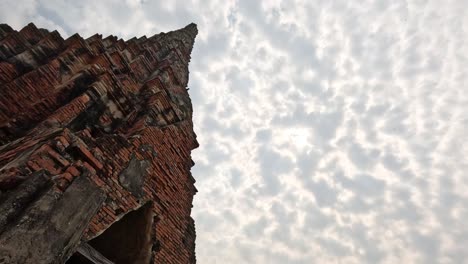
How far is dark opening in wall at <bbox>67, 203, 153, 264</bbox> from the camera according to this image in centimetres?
506

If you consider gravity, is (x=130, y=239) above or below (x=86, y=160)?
below

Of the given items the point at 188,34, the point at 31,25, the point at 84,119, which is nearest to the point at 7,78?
the point at 84,119

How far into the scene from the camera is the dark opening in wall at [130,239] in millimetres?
5062

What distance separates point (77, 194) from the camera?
3.07 m

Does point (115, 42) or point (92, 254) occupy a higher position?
point (115, 42)

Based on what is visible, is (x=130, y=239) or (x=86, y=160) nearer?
(x=86, y=160)

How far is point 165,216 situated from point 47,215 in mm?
2931

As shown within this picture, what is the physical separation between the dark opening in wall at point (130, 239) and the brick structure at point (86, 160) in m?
0.02

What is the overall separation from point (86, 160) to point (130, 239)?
1.95 meters

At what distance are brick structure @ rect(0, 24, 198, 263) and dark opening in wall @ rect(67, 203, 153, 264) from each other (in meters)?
0.02

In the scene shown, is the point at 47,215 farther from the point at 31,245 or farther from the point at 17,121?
the point at 17,121

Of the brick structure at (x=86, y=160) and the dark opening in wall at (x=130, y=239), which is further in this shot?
the dark opening in wall at (x=130, y=239)

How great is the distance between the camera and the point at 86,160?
388 centimetres

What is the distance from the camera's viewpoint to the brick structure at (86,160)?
8.99 ft
